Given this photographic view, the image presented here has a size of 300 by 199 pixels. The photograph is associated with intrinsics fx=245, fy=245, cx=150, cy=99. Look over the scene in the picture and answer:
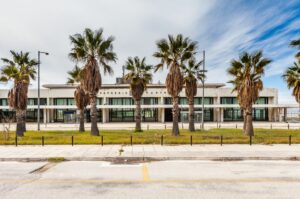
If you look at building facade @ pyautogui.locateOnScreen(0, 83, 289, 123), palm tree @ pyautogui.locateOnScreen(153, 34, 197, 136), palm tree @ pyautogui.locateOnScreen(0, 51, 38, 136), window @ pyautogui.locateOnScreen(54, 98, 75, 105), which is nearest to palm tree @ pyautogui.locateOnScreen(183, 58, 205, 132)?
palm tree @ pyautogui.locateOnScreen(153, 34, 197, 136)

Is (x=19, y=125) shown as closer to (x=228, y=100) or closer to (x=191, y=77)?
(x=191, y=77)


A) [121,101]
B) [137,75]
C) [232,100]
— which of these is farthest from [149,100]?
[137,75]

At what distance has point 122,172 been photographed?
33.8 feet

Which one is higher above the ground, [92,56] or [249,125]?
[92,56]

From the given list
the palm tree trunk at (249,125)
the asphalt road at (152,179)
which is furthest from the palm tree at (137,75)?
the asphalt road at (152,179)

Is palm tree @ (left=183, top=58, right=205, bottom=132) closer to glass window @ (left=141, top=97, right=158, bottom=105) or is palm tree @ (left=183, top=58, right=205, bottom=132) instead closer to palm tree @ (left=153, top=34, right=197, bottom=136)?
palm tree @ (left=153, top=34, right=197, bottom=136)

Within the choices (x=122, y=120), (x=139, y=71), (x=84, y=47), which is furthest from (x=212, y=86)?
(x=84, y=47)

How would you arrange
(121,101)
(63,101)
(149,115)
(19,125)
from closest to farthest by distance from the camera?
1. (19,125)
2. (121,101)
3. (63,101)
4. (149,115)

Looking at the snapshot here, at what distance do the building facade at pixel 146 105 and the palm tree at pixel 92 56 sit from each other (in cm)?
3292

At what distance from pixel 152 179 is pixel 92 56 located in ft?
64.5

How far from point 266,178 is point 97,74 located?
66.6 ft

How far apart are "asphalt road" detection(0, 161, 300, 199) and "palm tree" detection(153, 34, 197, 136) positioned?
47.2ft

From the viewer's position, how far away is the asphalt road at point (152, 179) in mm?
7434

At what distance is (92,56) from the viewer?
26.2 meters
